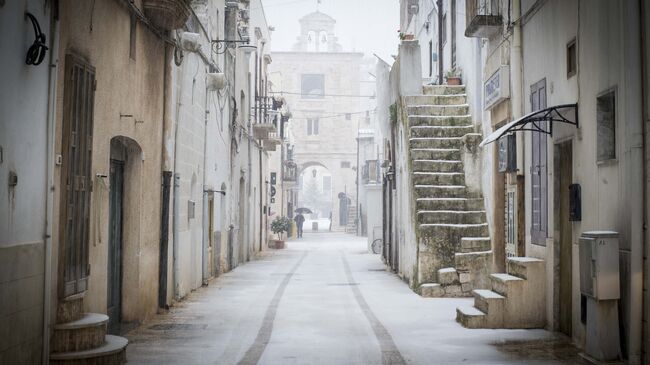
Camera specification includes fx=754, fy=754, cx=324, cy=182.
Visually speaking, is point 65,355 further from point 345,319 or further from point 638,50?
point 638,50

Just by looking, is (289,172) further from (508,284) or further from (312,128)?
(508,284)

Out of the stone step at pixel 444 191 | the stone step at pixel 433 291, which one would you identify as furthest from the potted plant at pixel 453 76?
the stone step at pixel 433 291

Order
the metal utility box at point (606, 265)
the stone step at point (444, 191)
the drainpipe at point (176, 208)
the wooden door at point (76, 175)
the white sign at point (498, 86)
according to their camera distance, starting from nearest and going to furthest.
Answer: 1. the metal utility box at point (606, 265)
2. the wooden door at point (76, 175)
3. the white sign at point (498, 86)
4. the drainpipe at point (176, 208)
5. the stone step at point (444, 191)

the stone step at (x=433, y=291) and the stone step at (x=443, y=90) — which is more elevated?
the stone step at (x=443, y=90)

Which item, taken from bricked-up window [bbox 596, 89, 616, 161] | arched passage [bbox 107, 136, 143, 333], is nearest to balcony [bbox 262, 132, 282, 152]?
arched passage [bbox 107, 136, 143, 333]

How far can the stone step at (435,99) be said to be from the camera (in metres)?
18.2

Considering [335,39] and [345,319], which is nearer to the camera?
[345,319]

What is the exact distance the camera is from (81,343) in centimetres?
741

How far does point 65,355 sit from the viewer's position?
7.18 metres

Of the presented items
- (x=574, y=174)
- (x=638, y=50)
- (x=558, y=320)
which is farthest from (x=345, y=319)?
(x=638, y=50)

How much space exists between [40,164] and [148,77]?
4.68m

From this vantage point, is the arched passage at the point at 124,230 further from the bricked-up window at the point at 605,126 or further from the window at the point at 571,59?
the bricked-up window at the point at 605,126

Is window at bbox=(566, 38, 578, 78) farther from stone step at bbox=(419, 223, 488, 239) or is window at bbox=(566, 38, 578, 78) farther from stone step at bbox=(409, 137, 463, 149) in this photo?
stone step at bbox=(409, 137, 463, 149)

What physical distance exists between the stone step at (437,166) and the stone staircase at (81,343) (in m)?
9.92
